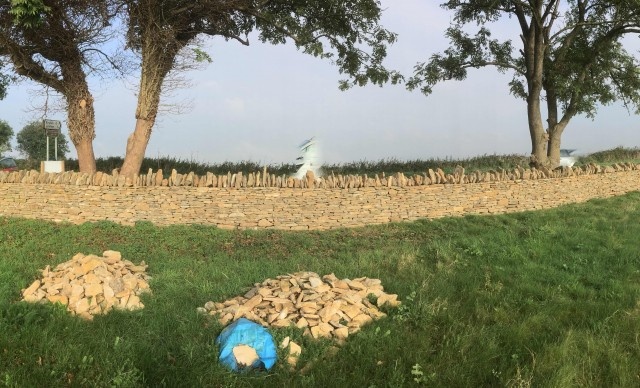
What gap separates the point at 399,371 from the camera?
436 centimetres

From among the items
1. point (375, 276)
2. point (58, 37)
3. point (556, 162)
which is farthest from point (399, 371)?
point (556, 162)

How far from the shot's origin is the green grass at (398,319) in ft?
14.2

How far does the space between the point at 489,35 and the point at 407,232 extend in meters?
14.0

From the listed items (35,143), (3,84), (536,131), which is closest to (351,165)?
(536,131)

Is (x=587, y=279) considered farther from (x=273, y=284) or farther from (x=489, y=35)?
(x=489, y=35)

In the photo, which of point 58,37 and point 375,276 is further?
point 58,37

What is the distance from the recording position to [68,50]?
14.5m

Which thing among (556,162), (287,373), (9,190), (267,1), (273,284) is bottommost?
(287,373)

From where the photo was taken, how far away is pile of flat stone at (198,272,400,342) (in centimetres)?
513

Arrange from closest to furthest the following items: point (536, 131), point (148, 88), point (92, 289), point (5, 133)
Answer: point (92, 289) < point (148, 88) < point (536, 131) < point (5, 133)

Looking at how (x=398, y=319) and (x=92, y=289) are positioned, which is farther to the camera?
(x=92, y=289)

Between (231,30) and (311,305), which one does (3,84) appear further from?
(311,305)

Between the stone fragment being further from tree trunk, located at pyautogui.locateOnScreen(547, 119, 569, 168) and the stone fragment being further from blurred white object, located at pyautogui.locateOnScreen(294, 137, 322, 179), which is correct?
tree trunk, located at pyautogui.locateOnScreen(547, 119, 569, 168)

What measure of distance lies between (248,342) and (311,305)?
3.04 feet
